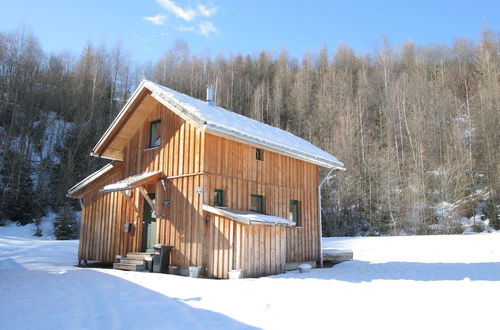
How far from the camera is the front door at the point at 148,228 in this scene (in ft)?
43.1

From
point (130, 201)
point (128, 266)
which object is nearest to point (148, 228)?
point (130, 201)

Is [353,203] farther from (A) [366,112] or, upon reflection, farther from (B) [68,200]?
(B) [68,200]

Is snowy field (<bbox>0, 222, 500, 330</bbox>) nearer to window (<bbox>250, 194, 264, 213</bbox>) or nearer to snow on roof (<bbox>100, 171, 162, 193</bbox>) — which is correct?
snow on roof (<bbox>100, 171, 162, 193</bbox>)

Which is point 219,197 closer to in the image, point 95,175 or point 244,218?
point 244,218

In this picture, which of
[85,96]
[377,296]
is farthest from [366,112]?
[377,296]

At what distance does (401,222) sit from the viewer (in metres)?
28.1

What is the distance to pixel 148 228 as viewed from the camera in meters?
13.3

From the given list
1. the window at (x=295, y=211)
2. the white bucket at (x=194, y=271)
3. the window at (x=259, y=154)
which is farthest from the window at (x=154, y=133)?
the window at (x=295, y=211)

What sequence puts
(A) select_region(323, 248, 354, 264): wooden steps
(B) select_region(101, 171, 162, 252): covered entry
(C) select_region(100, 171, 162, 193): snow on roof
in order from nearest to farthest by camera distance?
(C) select_region(100, 171, 162, 193): snow on roof < (B) select_region(101, 171, 162, 252): covered entry < (A) select_region(323, 248, 354, 264): wooden steps

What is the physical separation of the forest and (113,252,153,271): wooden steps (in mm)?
19949

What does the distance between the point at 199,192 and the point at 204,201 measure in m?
0.31

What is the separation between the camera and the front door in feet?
43.1

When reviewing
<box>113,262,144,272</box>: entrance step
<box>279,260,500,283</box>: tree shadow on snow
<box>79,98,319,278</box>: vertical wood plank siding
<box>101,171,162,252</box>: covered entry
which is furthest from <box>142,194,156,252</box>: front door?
<box>279,260,500,283</box>: tree shadow on snow

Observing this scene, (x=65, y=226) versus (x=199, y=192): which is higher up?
(x=199, y=192)
